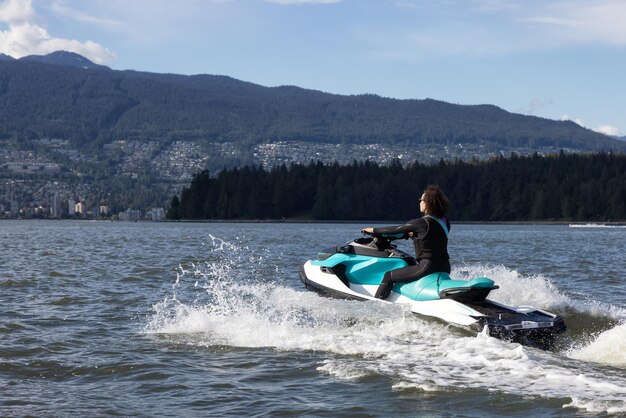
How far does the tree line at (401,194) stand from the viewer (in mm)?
166125

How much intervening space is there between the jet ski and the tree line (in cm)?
15154

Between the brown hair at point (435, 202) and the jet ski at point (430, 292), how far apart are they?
36.8 inches

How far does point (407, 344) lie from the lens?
1348 cm

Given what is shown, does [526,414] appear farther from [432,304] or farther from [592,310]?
[592,310]

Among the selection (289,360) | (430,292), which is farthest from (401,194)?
(289,360)

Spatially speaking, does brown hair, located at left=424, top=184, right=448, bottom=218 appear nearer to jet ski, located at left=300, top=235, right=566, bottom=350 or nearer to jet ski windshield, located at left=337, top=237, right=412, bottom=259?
jet ski, located at left=300, top=235, right=566, bottom=350

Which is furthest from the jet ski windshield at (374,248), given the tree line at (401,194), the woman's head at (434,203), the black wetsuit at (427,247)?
the tree line at (401,194)

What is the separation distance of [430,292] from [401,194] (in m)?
159

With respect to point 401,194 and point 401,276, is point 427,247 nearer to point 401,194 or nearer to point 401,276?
point 401,276

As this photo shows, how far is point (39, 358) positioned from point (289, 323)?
3916mm

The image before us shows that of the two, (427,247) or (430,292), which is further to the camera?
(427,247)

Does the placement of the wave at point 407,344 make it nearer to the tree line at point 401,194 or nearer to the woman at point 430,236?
the woman at point 430,236

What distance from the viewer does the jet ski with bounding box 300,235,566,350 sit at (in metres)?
13.4

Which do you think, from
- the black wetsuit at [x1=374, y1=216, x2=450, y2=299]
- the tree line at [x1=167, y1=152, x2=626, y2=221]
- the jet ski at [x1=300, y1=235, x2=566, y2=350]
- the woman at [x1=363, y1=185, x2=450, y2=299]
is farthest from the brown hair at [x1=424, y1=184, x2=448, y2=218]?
the tree line at [x1=167, y1=152, x2=626, y2=221]
